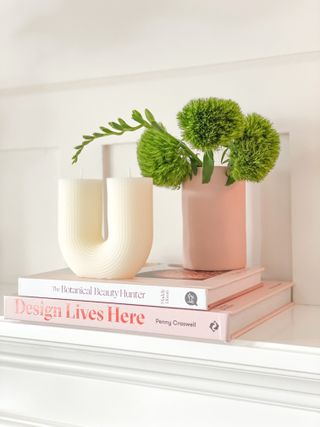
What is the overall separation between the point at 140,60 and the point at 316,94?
24 centimetres

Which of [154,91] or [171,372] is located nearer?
[171,372]

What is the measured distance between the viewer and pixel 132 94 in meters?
0.81

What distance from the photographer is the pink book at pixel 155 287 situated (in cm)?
52

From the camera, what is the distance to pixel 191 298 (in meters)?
0.52

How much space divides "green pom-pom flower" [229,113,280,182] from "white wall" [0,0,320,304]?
83mm

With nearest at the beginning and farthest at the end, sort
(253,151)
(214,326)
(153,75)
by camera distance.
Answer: (214,326)
(253,151)
(153,75)

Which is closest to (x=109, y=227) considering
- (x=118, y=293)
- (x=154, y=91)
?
(x=118, y=293)

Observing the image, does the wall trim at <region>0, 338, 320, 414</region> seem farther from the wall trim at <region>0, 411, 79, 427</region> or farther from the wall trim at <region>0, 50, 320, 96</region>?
the wall trim at <region>0, 50, 320, 96</region>

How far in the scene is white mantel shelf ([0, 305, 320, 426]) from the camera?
511 mm

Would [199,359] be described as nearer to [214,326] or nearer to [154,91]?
[214,326]

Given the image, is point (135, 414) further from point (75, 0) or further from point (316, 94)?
point (75, 0)

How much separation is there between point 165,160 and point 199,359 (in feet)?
0.72

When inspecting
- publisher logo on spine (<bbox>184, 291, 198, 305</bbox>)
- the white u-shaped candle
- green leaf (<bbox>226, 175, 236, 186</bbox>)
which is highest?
green leaf (<bbox>226, 175, 236, 186</bbox>)

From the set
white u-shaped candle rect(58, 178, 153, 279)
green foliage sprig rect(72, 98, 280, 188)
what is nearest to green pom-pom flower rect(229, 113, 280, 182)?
green foliage sprig rect(72, 98, 280, 188)
